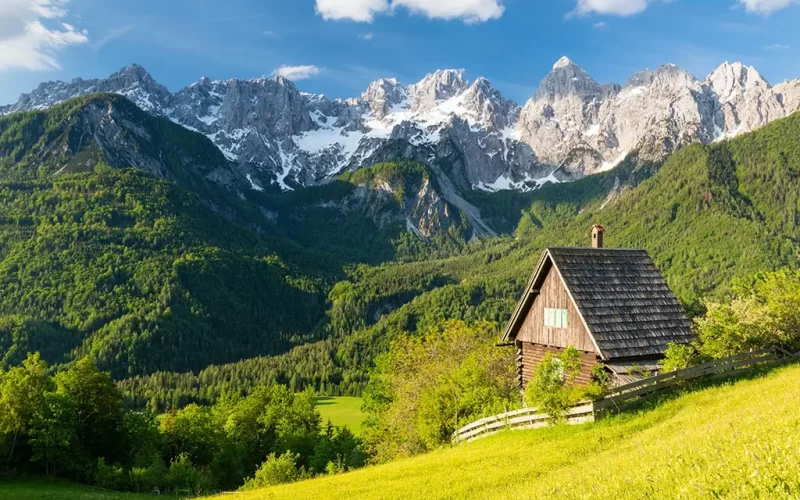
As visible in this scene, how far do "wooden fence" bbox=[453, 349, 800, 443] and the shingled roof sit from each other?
356 centimetres

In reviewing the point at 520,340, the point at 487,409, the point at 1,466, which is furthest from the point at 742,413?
the point at 1,466

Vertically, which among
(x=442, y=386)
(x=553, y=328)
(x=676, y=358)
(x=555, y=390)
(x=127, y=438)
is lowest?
(x=127, y=438)

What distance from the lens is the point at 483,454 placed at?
23406mm

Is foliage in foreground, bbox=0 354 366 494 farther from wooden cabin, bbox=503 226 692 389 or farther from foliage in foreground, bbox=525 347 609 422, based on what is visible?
foliage in foreground, bbox=525 347 609 422

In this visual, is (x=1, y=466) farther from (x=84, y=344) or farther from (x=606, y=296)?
(x=84, y=344)

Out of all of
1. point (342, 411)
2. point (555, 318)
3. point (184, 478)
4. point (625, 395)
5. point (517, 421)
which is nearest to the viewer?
point (625, 395)

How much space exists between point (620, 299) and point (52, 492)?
42.9m

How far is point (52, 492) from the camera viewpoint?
120 feet

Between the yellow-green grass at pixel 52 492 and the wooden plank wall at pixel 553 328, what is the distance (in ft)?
99.0

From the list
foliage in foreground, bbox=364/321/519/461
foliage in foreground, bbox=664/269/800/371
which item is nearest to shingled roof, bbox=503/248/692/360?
foliage in foreground, bbox=664/269/800/371

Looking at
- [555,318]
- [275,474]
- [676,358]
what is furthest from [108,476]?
[676,358]

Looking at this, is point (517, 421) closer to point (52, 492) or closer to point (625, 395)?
point (625, 395)

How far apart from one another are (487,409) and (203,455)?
55.4m

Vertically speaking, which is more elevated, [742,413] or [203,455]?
[742,413]
